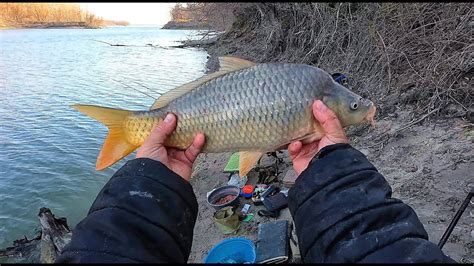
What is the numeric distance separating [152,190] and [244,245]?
2472 mm

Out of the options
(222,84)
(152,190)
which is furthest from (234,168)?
(152,190)

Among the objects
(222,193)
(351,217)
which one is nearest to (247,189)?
(222,193)

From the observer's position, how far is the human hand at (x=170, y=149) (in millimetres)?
1860

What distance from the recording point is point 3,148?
896 centimetres

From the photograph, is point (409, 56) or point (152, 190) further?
point (409, 56)

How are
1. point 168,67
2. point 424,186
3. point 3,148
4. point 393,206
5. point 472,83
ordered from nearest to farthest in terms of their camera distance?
point 393,206 < point 424,186 < point 472,83 < point 3,148 < point 168,67

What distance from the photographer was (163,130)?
195 centimetres

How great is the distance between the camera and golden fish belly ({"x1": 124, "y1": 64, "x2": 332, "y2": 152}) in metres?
1.95

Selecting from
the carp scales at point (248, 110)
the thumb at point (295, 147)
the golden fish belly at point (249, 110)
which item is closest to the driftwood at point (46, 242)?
the carp scales at point (248, 110)

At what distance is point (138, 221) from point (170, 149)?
0.87 meters

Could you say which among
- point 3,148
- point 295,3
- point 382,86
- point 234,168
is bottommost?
point 3,148

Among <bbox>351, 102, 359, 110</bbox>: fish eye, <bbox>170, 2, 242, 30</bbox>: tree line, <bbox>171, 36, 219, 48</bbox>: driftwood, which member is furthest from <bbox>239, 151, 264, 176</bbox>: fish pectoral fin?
<bbox>171, 36, 219, 48</bbox>: driftwood

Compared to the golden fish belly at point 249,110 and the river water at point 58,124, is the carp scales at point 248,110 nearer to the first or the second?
the golden fish belly at point 249,110

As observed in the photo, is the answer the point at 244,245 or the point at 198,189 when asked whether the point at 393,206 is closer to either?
the point at 244,245
